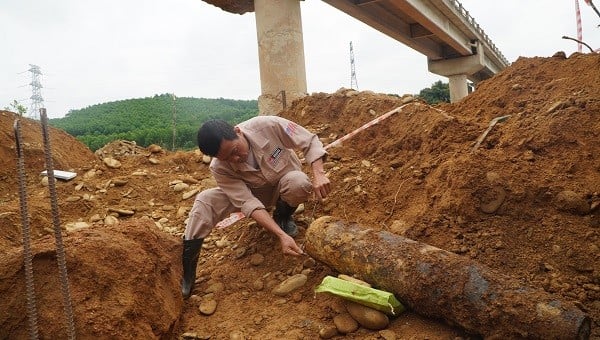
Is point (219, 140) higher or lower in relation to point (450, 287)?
higher

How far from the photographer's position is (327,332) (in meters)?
1.98

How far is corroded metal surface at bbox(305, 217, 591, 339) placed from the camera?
1.66 m

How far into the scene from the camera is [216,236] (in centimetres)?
345

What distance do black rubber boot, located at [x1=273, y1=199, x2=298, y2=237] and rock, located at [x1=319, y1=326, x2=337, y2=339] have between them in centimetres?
103

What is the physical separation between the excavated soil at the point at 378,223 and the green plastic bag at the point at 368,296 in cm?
9

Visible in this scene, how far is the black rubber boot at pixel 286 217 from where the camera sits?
297cm

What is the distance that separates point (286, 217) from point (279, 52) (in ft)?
11.8

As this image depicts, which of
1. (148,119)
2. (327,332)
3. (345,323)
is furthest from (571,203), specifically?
(148,119)

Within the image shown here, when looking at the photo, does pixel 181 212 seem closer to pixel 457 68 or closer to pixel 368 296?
pixel 368 296

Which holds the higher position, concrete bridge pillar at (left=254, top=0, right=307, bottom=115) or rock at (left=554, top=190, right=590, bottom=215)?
concrete bridge pillar at (left=254, top=0, right=307, bottom=115)

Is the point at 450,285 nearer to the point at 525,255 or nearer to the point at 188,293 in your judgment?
the point at 525,255

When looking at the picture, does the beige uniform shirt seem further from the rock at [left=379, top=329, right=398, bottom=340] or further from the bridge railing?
the bridge railing

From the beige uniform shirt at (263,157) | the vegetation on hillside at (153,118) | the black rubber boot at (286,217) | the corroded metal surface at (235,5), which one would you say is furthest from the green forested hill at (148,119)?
the beige uniform shirt at (263,157)

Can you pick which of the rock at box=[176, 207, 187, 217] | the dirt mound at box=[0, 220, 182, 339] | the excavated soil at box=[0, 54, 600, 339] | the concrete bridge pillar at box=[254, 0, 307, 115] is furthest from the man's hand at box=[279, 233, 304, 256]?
the concrete bridge pillar at box=[254, 0, 307, 115]
